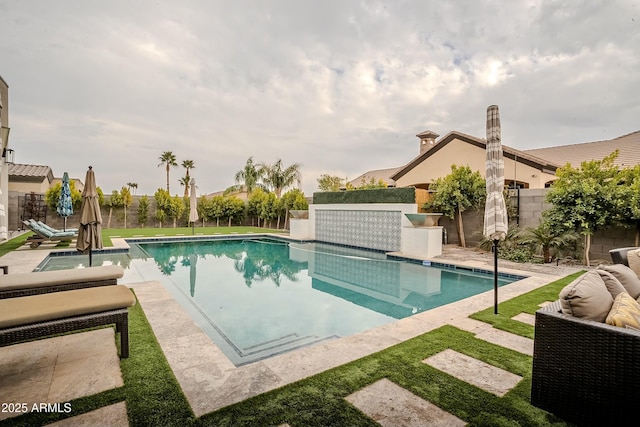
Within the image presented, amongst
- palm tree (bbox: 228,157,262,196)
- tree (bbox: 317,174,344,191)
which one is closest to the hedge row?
tree (bbox: 317,174,344,191)

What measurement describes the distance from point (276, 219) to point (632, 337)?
71.7ft

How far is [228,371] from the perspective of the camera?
2.93 metres

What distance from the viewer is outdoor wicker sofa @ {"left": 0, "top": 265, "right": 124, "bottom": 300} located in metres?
3.45

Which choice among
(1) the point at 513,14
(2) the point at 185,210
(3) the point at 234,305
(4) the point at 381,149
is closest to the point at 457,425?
(3) the point at 234,305

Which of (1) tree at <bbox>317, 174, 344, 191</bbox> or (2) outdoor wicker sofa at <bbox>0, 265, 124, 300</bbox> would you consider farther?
(1) tree at <bbox>317, 174, 344, 191</bbox>

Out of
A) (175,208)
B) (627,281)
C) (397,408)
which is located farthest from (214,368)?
(175,208)

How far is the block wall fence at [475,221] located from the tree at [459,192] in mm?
586

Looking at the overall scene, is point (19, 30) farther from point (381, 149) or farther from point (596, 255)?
point (381, 149)

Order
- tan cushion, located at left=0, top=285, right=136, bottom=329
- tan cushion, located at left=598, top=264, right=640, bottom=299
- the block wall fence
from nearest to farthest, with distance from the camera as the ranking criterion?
tan cushion, located at left=0, top=285, right=136, bottom=329 → tan cushion, located at left=598, top=264, right=640, bottom=299 → the block wall fence

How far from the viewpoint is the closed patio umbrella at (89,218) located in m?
5.68

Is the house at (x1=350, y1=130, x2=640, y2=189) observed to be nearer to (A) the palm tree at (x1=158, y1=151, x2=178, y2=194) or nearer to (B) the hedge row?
(B) the hedge row

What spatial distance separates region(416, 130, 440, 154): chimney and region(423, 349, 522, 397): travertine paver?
850 inches

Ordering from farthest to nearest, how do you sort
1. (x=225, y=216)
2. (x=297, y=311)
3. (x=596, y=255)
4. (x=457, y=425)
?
(x=225, y=216), (x=596, y=255), (x=297, y=311), (x=457, y=425)

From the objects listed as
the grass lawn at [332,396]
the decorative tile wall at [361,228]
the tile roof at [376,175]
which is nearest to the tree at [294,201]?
the decorative tile wall at [361,228]
